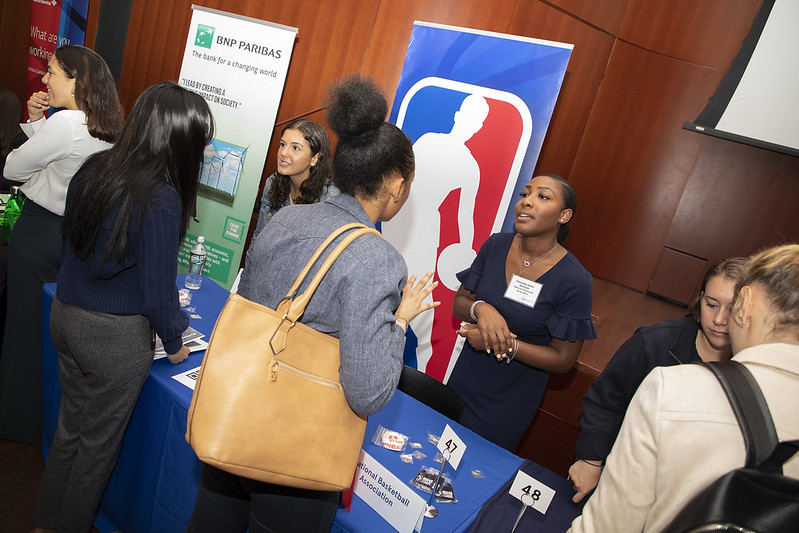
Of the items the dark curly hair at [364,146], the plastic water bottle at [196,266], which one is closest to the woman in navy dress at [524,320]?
the dark curly hair at [364,146]

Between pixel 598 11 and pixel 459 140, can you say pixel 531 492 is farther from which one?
pixel 598 11

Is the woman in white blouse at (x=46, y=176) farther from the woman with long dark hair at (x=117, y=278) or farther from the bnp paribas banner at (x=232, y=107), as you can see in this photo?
the bnp paribas banner at (x=232, y=107)

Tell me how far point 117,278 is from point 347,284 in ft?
2.73

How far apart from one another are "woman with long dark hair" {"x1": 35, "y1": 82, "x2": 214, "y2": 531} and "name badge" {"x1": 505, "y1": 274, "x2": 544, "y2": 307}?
1257 mm

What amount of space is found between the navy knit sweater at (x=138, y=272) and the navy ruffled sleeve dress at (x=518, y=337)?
1.24 metres

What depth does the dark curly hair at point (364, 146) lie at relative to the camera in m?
1.11

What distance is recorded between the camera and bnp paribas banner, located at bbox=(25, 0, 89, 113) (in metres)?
4.99

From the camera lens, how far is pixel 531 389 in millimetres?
2002

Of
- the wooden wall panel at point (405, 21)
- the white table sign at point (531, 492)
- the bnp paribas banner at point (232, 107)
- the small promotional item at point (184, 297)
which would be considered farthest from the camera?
the bnp paribas banner at point (232, 107)

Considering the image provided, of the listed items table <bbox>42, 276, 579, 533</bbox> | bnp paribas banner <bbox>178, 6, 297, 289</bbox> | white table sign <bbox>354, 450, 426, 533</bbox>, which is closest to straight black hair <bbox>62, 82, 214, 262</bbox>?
table <bbox>42, 276, 579, 533</bbox>

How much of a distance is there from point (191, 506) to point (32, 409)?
128cm

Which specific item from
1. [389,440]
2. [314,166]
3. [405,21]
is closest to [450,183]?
[314,166]

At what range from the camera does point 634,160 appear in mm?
4184

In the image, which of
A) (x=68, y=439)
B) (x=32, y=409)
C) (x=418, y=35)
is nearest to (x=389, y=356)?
(x=68, y=439)
